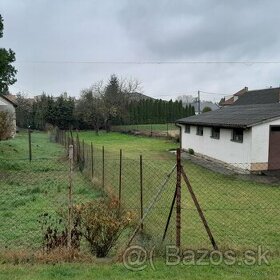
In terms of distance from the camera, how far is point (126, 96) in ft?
186

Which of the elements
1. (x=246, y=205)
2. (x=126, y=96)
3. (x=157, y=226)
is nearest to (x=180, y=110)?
(x=126, y=96)

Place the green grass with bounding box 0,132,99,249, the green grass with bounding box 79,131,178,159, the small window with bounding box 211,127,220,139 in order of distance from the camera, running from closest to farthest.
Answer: the green grass with bounding box 0,132,99,249
the small window with bounding box 211,127,220,139
the green grass with bounding box 79,131,178,159

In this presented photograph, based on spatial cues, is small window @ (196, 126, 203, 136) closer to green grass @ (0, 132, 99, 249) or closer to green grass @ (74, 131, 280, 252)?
green grass @ (74, 131, 280, 252)

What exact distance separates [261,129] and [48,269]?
14.8 meters

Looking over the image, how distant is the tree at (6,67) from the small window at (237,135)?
468 inches

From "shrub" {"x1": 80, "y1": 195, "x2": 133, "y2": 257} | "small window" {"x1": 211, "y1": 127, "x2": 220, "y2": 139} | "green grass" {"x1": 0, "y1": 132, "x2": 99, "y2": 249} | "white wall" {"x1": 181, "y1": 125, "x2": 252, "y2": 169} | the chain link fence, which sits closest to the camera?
"shrub" {"x1": 80, "y1": 195, "x2": 133, "y2": 257}

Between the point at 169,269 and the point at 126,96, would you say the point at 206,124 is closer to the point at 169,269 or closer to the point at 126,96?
the point at 169,269

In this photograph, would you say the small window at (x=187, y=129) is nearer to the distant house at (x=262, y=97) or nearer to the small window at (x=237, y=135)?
the small window at (x=237, y=135)

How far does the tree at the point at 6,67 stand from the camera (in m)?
16.2

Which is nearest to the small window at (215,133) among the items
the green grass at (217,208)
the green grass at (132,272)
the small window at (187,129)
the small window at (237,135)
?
the small window at (237,135)

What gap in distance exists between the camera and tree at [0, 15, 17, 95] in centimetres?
1623

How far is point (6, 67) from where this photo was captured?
54.9 ft

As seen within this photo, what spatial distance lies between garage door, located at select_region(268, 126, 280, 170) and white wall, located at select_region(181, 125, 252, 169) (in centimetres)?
117

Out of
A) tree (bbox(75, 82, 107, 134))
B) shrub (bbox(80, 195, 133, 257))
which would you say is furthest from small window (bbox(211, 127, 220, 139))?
tree (bbox(75, 82, 107, 134))
